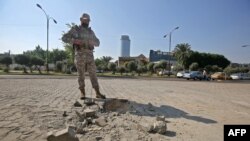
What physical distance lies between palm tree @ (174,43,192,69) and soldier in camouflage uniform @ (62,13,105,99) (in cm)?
8864

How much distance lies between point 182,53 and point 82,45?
90471 millimetres

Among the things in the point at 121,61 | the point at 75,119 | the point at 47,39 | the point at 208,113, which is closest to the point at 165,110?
the point at 208,113

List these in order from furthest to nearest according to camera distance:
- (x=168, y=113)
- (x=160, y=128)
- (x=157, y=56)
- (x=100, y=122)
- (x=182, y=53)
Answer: (x=157, y=56), (x=182, y=53), (x=168, y=113), (x=100, y=122), (x=160, y=128)

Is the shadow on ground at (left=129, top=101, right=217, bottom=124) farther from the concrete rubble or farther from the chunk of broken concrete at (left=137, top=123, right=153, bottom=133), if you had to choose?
the chunk of broken concrete at (left=137, top=123, right=153, bottom=133)

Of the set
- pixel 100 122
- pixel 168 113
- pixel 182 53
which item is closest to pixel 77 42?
pixel 168 113

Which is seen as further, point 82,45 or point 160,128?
point 82,45

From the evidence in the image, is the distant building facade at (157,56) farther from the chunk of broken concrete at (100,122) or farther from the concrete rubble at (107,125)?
the chunk of broken concrete at (100,122)

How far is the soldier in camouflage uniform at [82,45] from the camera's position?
256 inches

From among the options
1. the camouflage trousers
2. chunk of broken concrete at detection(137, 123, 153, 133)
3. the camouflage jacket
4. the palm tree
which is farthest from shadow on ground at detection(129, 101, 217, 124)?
the palm tree

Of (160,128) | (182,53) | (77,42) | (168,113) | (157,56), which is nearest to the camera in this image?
(160,128)

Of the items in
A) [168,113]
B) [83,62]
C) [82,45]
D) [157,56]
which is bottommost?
[168,113]

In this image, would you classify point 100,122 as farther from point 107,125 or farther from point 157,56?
point 157,56

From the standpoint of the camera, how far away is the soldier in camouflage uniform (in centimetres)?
650

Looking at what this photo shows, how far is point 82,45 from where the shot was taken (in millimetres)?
6520
